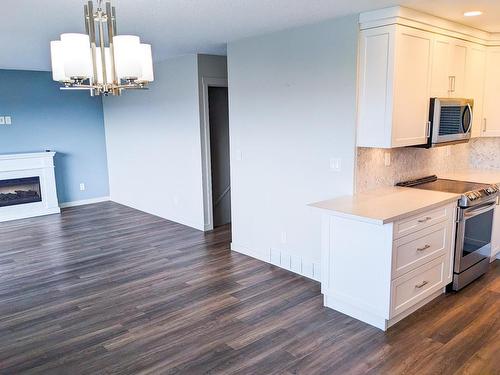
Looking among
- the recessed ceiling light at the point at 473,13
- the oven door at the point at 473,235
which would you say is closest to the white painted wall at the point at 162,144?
the recessed ceiling light at the point at 473,13

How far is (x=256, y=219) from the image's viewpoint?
448 cm

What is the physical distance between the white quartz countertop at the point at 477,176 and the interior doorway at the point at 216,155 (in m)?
2.87

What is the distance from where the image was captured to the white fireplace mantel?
20.9ft

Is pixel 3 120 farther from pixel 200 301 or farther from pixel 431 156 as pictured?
pixel 431 156

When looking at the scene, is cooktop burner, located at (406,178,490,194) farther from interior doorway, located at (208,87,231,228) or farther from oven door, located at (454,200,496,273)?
interior doorway, located at (208,87,231,228)

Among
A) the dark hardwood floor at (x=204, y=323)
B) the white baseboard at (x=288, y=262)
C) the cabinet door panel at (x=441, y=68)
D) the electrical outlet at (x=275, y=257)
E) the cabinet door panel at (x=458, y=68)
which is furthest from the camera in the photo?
the electrical outlet at (x=275, y=257)

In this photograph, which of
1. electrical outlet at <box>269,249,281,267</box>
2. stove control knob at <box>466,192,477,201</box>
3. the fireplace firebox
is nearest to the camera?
stove control knob at <box>466,192,477,201</box>

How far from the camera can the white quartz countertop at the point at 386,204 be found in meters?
2.85

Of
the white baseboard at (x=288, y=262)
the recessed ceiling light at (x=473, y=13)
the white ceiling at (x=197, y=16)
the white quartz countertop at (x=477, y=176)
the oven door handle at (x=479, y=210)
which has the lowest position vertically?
the white baseboard at (x=288, y=262)

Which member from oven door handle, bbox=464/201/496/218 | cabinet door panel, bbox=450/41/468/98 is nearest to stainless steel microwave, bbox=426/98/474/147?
cabinet door panel, bbox=450/41/468/98

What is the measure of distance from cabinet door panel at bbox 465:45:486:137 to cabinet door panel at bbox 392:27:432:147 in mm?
805

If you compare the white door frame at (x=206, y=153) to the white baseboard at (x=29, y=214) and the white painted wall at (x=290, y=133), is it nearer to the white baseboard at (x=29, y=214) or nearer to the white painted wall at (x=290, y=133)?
the white painted wall at (x=290, y=133)

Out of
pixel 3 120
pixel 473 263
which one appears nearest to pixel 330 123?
Result: pixel 473 263

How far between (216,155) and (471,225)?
11.5 ft
